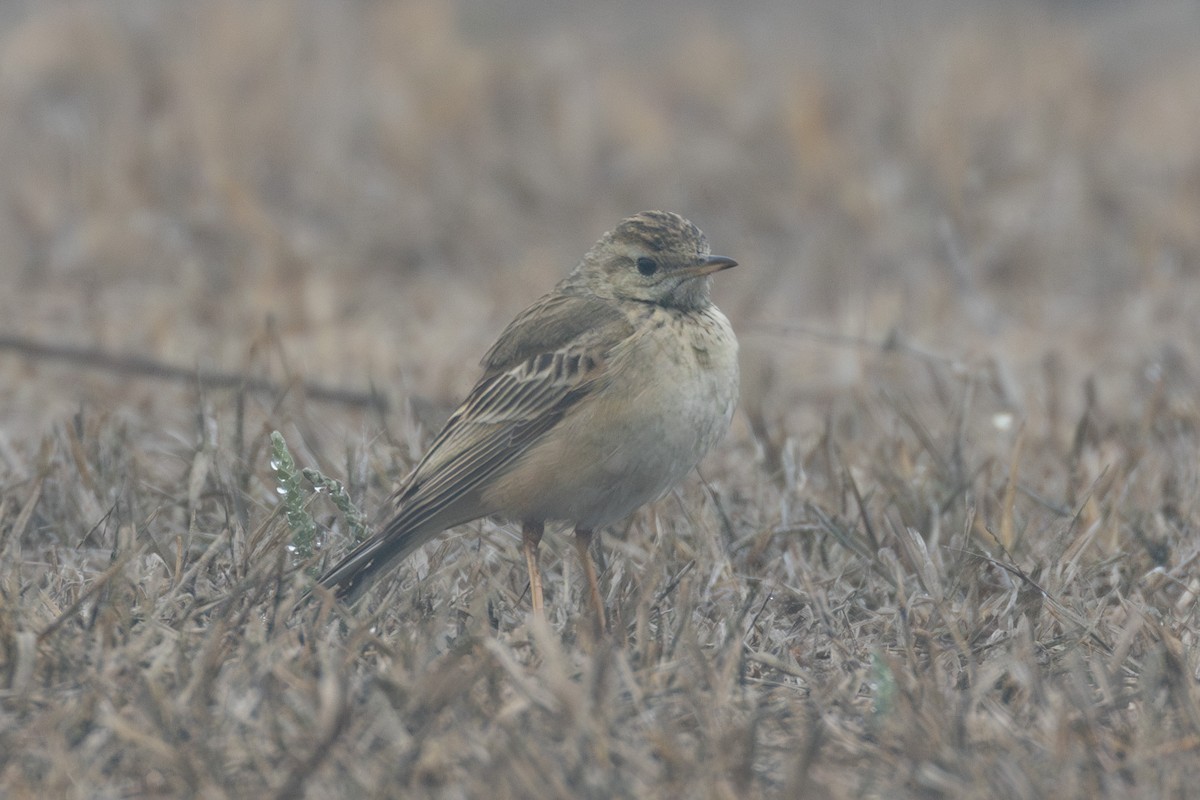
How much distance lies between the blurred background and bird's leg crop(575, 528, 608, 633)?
8.09 ft

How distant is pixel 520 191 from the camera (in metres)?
10.2

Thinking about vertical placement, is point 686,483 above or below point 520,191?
below

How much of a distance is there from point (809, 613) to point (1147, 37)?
12.1 metres

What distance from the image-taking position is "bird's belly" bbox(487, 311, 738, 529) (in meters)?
4.52

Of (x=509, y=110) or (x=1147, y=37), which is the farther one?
(x=1147, y=37)

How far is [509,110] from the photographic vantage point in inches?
433

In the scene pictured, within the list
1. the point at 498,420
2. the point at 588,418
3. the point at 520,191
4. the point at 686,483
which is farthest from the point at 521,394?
the point at 520,191

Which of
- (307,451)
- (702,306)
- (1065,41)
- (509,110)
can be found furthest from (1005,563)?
(1065,41)

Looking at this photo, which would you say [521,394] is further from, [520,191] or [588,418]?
[520,191]

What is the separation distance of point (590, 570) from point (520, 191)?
19.6 ft

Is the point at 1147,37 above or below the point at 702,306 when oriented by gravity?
below

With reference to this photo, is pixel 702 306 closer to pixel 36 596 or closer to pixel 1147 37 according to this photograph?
pixel 36 596

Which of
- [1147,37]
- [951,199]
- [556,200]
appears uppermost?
[556,200]

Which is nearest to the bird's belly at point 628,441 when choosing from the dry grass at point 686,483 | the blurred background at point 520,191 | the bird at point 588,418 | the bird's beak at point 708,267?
the bird at point 588,418
